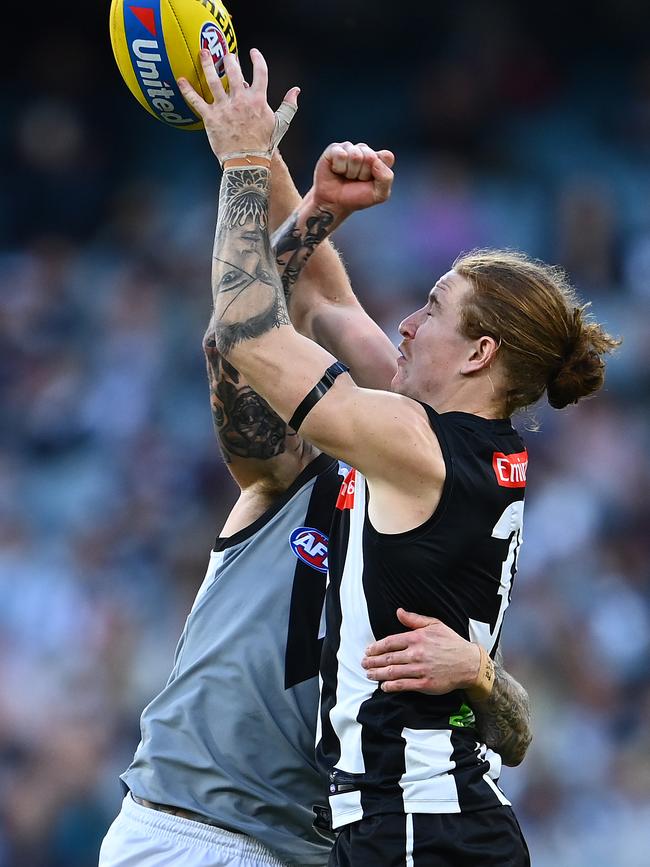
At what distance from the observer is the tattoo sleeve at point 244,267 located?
307 cm

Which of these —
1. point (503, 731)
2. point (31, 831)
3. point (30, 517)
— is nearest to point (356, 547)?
point (503, 731)

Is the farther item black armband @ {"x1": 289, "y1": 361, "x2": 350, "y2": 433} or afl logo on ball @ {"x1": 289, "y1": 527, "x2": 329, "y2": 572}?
afl logo on ball @ {"x1": 289, "y1": 527, "x2": 329, "y2": 572}

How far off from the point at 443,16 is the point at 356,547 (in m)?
7.85

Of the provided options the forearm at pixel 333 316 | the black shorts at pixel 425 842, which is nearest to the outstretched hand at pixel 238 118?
the forearm at pixel 333 316

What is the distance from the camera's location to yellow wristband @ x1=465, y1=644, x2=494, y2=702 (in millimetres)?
3107

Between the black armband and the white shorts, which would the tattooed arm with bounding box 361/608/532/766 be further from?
the white shorts

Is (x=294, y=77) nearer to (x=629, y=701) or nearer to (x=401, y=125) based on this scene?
(x=401, y=125)

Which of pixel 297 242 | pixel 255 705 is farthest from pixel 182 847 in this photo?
pixel 297 242

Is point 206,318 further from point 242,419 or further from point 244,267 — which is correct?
point 244,267

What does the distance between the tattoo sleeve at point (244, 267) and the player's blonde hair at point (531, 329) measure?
1.82ft

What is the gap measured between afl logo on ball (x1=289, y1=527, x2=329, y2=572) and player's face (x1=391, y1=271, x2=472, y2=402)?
0.51m

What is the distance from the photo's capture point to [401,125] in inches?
387

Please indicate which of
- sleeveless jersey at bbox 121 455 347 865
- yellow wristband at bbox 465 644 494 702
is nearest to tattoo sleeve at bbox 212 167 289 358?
sleeveless jersey at bbox 121 455 347 865

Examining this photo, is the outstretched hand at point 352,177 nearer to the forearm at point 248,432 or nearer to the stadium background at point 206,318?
the forearm at point 248,432
